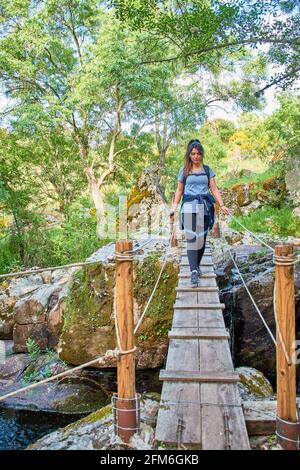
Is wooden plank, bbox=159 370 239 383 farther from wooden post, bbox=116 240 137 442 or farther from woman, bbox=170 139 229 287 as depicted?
woman, bbox=170 139 229 287

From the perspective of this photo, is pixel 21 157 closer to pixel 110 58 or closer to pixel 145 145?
pixel 110 58

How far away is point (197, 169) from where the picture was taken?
14.6ft

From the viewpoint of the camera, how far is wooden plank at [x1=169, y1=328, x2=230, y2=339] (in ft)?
10.4

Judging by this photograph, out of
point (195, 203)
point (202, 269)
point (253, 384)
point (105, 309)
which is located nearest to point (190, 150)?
point (195, 203)

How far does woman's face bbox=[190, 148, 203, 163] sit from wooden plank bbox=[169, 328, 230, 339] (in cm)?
208

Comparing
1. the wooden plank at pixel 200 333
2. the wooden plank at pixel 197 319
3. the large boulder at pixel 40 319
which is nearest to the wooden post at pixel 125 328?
the wooden plank at pixel 200 333

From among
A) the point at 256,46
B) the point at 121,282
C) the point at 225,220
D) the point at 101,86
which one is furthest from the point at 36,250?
the point at 121,282

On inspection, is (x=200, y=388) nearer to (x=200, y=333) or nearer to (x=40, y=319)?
(x=200, y=333)

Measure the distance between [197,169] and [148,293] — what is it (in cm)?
214

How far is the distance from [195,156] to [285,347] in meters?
2.81

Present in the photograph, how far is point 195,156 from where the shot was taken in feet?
14.2

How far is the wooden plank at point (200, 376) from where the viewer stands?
8.38 ft

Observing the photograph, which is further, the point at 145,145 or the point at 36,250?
the point at 145,145

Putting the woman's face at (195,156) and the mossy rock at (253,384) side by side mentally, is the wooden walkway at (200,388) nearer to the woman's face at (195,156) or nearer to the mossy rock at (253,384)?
the mossy rock at (253,384)
